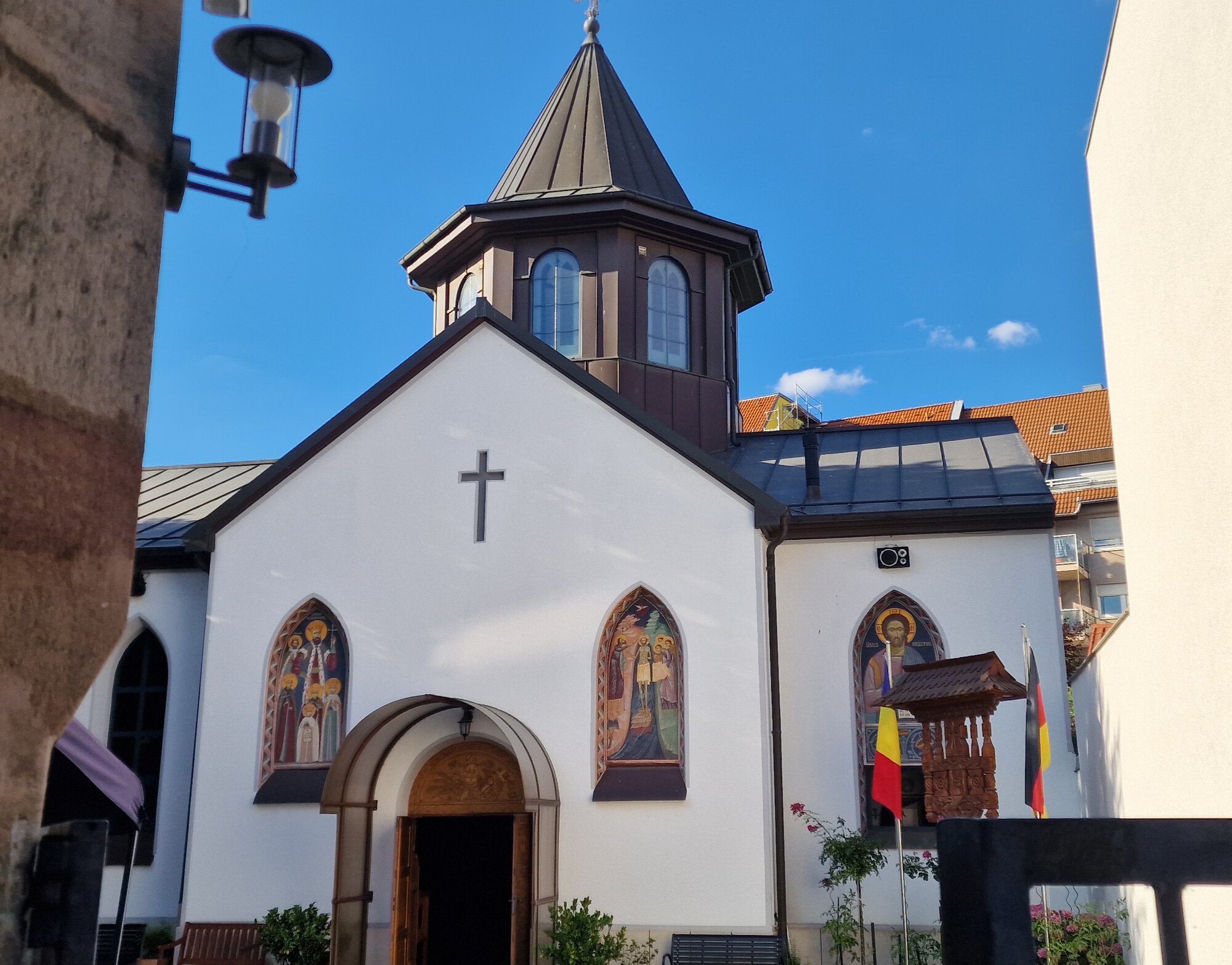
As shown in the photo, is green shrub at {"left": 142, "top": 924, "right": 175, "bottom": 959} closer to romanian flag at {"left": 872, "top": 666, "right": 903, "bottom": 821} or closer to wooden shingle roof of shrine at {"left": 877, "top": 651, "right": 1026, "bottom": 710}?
romanian flag at {"left": 872, "top": 666, "right": 903, "bottom": 821}

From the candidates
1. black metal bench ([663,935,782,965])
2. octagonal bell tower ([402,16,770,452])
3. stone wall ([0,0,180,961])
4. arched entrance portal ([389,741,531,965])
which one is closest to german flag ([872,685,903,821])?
black metal bench ([663,935,782,965])

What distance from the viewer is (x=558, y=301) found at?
17375 mm

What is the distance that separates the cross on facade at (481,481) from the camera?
13.7 metres

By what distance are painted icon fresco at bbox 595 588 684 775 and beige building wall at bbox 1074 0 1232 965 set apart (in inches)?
176

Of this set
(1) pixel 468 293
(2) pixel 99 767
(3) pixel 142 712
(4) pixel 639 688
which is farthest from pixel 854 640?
(2) pixel 99 767

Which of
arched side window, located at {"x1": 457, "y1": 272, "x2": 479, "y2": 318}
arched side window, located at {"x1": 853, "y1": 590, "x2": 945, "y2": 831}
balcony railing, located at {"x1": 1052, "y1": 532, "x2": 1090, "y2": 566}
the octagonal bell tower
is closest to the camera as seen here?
arched side window, located at {"x1": 853, "y1": 590, "x2": 945, "y2": 831}

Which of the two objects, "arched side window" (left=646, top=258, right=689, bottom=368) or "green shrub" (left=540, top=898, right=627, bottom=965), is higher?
"arched side window" (left=646, top=258, right=689, bottom=368)

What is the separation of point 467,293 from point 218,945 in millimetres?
9273

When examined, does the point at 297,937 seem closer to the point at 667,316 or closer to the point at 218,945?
the point at 218,945

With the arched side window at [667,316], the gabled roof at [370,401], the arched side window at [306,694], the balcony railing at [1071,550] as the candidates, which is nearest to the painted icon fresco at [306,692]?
the arched side window at [306,694]

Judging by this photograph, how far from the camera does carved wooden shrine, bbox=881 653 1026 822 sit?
9469mm

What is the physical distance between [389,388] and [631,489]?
9.85 ft

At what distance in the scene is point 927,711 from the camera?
32.8 feet

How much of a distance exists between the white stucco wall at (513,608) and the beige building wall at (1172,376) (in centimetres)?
403
